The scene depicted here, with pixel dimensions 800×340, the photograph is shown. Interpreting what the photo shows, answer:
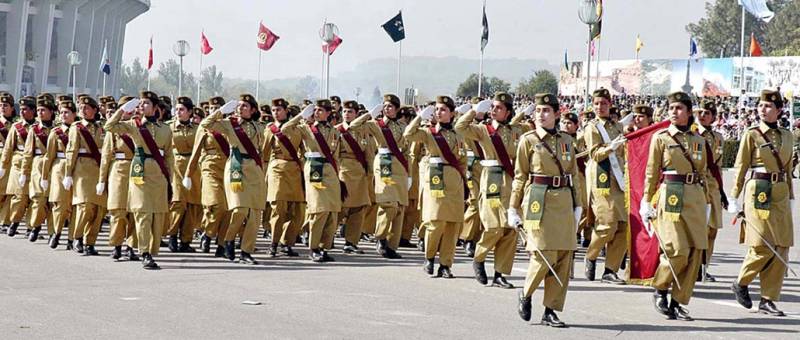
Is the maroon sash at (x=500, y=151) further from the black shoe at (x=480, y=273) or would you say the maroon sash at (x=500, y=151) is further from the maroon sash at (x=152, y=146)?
the maroon sash at (x=152, y=146)

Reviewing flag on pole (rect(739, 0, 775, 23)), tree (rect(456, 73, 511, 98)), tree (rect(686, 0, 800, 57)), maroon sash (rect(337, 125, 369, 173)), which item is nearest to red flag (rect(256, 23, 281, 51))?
flag on pole (rect(739, 0, 775, 23))

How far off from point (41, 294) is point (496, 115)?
4534 mm

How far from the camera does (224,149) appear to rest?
14.3 meters

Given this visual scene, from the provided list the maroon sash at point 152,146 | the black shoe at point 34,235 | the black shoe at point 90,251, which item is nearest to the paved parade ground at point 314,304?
the black shoe at point 90,251

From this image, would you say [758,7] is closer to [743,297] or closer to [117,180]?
[117,180]

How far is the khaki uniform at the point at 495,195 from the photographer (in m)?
11.8

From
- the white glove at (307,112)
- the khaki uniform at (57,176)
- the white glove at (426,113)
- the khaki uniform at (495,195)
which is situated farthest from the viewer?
the khaki uniform at (57,176)

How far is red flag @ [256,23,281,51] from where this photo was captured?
126ft

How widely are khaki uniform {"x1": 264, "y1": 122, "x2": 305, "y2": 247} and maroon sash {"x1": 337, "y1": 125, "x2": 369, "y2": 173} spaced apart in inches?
22.8

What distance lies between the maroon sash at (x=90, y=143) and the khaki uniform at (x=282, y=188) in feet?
6.42

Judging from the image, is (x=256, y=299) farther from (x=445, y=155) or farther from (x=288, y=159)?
(x=288, y=159)

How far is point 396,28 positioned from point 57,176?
63.6ft

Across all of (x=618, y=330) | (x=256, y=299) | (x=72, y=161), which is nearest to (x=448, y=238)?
(x=256, y=299)

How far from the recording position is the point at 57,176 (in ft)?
49.7
